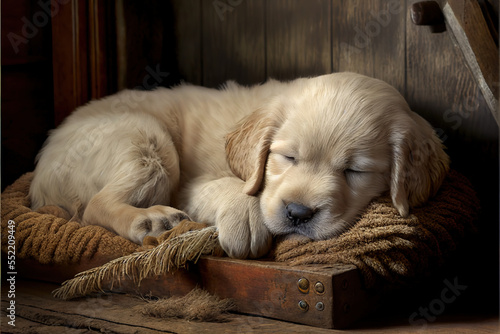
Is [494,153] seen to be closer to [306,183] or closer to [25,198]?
[306,183]

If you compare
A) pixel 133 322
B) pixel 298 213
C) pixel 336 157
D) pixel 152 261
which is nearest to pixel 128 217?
pixel 152 261

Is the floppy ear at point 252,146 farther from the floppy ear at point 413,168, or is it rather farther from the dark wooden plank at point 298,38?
the dark wooden plank at point 298,38

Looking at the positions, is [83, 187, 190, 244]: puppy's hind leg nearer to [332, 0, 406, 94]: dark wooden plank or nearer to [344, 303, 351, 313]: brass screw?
[344, 303, 351, 313]: brass screw

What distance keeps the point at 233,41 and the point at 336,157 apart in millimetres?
1902

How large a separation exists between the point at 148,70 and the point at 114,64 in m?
0.26

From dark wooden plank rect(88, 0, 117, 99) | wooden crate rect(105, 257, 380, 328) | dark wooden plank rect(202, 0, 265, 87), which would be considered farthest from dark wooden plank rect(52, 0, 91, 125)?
wooden crate rect(105, 257, 380, 328)

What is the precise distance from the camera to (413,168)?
8.27 feet

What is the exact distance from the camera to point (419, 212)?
250 centimetres

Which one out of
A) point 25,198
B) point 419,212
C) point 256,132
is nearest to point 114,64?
point 25,198

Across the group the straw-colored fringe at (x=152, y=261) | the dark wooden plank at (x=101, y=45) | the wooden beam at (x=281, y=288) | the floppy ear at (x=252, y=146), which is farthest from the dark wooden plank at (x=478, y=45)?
the dark wooden plank at (x=101, y=45)

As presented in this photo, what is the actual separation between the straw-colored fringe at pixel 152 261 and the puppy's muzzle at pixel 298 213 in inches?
14.6

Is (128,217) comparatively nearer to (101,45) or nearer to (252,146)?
(252,146)

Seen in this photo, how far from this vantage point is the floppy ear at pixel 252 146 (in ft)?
8.64

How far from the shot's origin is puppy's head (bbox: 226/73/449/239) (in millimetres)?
2373
